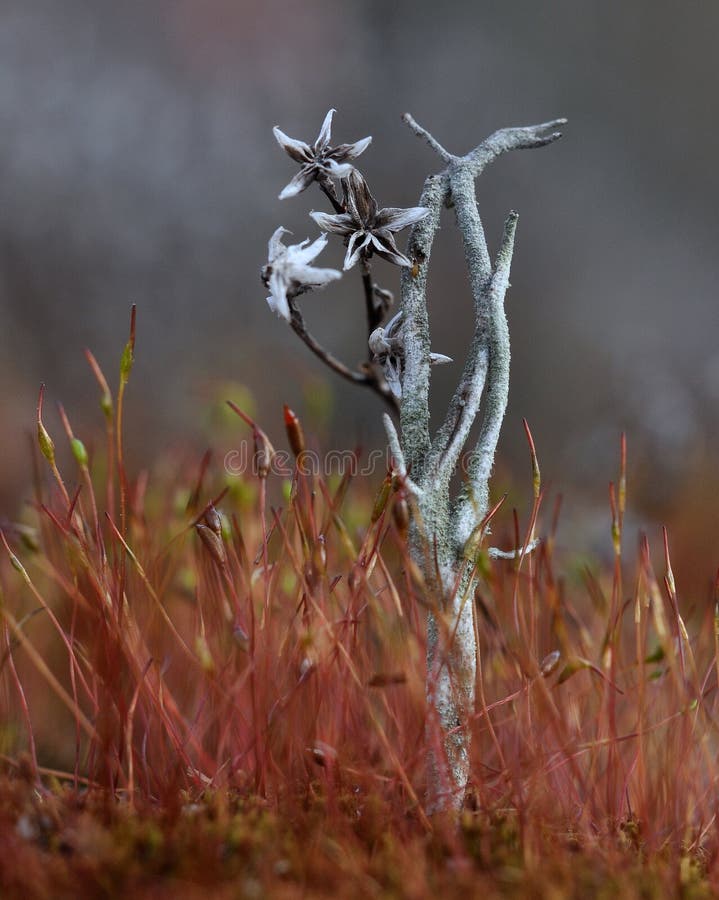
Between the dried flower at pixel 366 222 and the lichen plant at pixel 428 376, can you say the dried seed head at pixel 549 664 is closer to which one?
the lichen plant at pixel 428 376

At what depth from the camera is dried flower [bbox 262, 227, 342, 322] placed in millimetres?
703

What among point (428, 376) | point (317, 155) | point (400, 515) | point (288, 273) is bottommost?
point (400, 515)

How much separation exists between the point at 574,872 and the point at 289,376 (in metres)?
2.59

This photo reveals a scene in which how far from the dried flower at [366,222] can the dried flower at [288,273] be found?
0.04 meters

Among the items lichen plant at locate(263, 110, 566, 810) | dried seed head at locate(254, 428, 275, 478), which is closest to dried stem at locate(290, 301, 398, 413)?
lichen plant at locate(263, 110, 566, 810)

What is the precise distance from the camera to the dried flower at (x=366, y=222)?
0.75 metres

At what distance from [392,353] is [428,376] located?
6cm

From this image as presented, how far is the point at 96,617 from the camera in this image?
28.1 inches

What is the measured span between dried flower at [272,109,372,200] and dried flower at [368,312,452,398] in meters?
0.16

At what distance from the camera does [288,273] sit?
2.32 feet

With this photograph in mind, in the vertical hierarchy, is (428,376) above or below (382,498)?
above

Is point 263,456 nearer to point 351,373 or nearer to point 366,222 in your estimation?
point 351,373

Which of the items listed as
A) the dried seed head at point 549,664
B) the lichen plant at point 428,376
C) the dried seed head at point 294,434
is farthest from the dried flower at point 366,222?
the dried seed head at point 549,664

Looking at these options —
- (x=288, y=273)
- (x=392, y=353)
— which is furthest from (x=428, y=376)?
(x=288, y=273)
